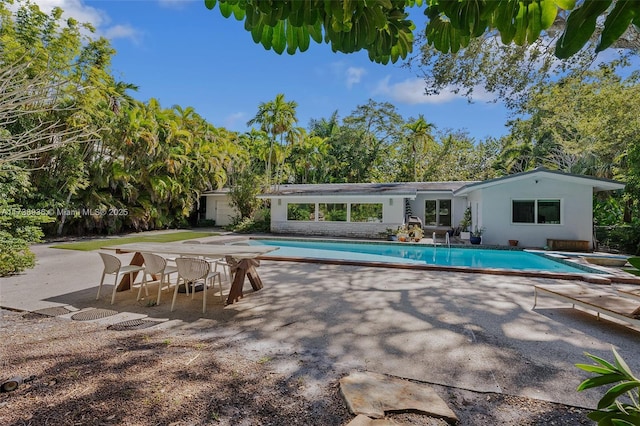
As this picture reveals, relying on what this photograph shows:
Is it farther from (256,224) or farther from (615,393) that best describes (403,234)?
(615,393)

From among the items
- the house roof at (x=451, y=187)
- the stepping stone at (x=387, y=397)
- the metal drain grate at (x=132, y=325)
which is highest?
the house roof at (x=451, y=187)

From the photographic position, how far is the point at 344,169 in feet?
109

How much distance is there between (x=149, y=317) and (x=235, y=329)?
64.3 inches

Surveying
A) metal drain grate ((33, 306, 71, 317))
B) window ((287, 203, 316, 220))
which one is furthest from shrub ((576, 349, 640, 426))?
window ((287, 203, 316, 220))

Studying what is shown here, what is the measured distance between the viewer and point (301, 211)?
20.8 meters

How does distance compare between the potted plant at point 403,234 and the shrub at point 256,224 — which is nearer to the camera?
the potted plant at point 403,234

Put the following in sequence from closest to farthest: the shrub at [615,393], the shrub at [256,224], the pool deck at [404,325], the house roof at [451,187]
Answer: the shrub at [615,393] → the pool deck at [404,325] → the house roof at [451,187] → the shrub at [256,224]

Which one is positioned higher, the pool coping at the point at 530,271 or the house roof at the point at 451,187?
the house roof at the point at 451,187

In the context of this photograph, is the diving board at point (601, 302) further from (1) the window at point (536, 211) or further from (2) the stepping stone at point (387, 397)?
(1) the window at point (536, 211)

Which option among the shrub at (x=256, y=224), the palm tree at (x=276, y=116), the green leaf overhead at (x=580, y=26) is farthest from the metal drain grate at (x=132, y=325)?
the palm tree at (x=276, y=116)

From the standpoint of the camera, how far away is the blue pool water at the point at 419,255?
11.6 metres

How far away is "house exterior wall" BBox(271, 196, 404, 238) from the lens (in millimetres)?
18641

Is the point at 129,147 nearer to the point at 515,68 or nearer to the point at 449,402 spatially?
the point at 515,68

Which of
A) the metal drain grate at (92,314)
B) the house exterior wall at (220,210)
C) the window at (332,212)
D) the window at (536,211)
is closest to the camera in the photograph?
the metal drain grate at (92,314)
